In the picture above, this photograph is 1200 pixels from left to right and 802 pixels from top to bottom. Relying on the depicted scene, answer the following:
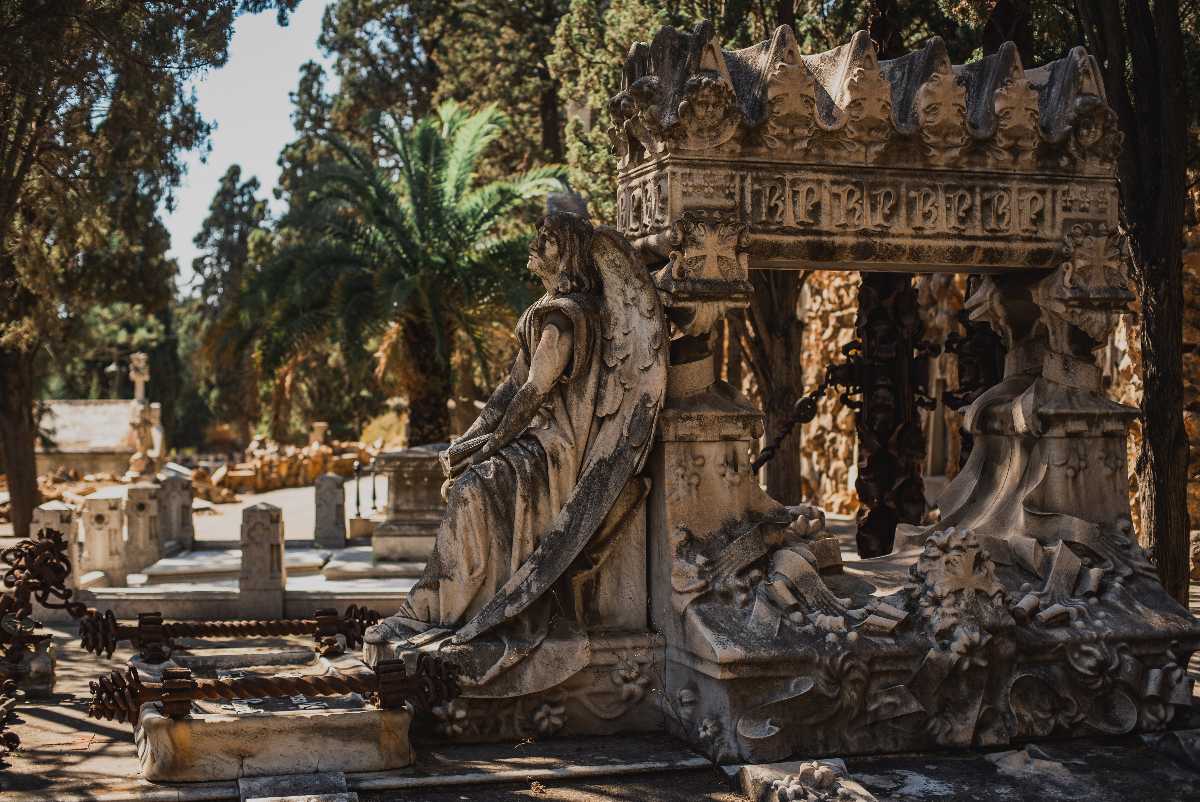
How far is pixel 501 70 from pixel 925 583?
944 inches

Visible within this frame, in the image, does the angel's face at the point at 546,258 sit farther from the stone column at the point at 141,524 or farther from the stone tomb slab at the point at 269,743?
the stone column at the point at 141,524

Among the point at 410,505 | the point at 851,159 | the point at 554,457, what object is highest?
the point at 851,159

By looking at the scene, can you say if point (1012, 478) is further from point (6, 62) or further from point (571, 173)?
point (571, 173)

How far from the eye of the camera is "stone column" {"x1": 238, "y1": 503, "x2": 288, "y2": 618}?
13.7 m

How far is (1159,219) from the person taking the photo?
10.3m

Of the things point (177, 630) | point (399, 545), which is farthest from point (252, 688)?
point (399, 545)

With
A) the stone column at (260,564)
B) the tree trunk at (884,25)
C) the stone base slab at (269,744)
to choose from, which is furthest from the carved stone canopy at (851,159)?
the stone column at (260,564)

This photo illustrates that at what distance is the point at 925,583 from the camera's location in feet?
23.8

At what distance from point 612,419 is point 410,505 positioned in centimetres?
994

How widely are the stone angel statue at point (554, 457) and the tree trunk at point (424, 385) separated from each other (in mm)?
13470

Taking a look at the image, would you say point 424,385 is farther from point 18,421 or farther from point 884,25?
point 884,25

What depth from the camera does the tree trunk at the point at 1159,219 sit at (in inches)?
403

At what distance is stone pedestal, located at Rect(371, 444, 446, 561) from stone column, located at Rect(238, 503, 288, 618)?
284cm

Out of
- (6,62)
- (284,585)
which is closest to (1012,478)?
(284,585)
